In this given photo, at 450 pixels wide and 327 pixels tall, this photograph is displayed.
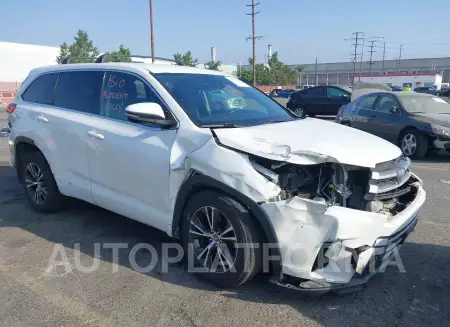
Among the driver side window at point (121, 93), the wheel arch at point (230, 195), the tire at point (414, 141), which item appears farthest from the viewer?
the tire at point (414, 141)

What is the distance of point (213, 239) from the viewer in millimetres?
3430

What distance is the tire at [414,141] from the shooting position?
917 cm

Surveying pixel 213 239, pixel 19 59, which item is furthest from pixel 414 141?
pixel 19 59

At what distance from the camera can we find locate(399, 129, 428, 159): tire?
30.1 ft

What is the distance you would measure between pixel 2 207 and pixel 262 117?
380cm

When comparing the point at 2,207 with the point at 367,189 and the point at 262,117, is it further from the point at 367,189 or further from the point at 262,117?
the point at 367,189

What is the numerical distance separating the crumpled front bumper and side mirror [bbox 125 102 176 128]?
1.23 metres

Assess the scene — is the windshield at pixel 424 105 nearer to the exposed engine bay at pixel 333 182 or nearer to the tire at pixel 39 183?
the exposed engine bay at pixel 333 182

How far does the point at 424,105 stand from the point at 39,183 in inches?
332

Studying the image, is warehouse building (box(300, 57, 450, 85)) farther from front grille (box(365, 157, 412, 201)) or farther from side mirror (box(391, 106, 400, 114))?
front grille (box(365, 157, 412, 201))

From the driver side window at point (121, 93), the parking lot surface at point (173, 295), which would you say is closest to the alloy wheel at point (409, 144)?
the parking lot surface at point (173, 295)

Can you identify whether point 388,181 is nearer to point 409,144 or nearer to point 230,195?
point 230,195

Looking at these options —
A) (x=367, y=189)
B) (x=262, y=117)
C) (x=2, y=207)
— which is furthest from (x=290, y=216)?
(x=2, y=207)

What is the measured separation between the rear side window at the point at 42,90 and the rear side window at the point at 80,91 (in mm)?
129
